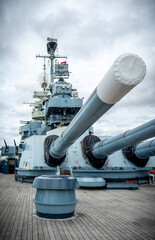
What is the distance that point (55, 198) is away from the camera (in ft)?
12.4

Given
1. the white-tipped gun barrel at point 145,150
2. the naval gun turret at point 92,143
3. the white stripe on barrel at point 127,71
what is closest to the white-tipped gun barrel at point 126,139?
the naval gun turret at point 92,143

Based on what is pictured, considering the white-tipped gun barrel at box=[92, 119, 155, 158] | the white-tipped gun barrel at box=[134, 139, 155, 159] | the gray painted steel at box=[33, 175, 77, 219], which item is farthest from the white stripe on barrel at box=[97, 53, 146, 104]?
the white-tipped gun barrel at box=[134, 139, 155, 159]

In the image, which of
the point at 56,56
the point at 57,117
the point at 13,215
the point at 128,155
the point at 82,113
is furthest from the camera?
the point at 56,56

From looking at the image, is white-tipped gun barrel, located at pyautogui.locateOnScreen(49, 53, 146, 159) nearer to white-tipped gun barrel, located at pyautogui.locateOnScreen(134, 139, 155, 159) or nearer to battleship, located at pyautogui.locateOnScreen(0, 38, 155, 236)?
battleship, located at pyautogui.locateOnScreen(0, 38, 155, 236)

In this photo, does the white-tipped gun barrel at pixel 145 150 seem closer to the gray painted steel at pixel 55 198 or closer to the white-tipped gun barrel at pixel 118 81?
the gray painted steel at pixel 55 198

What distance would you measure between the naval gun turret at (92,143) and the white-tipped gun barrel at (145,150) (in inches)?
2.8

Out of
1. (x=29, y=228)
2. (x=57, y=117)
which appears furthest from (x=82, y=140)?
(x=29, y=228)

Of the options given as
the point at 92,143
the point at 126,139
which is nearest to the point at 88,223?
the point at 126,139

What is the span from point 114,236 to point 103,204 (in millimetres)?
2184

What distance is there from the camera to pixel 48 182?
12.6 feet

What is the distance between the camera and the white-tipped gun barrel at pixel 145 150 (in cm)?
717

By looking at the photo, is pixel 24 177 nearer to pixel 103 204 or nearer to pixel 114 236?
pixel 103 204

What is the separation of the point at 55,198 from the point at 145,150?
4.77 m

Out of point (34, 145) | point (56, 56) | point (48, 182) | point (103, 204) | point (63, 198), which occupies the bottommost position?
point (103, 204)
